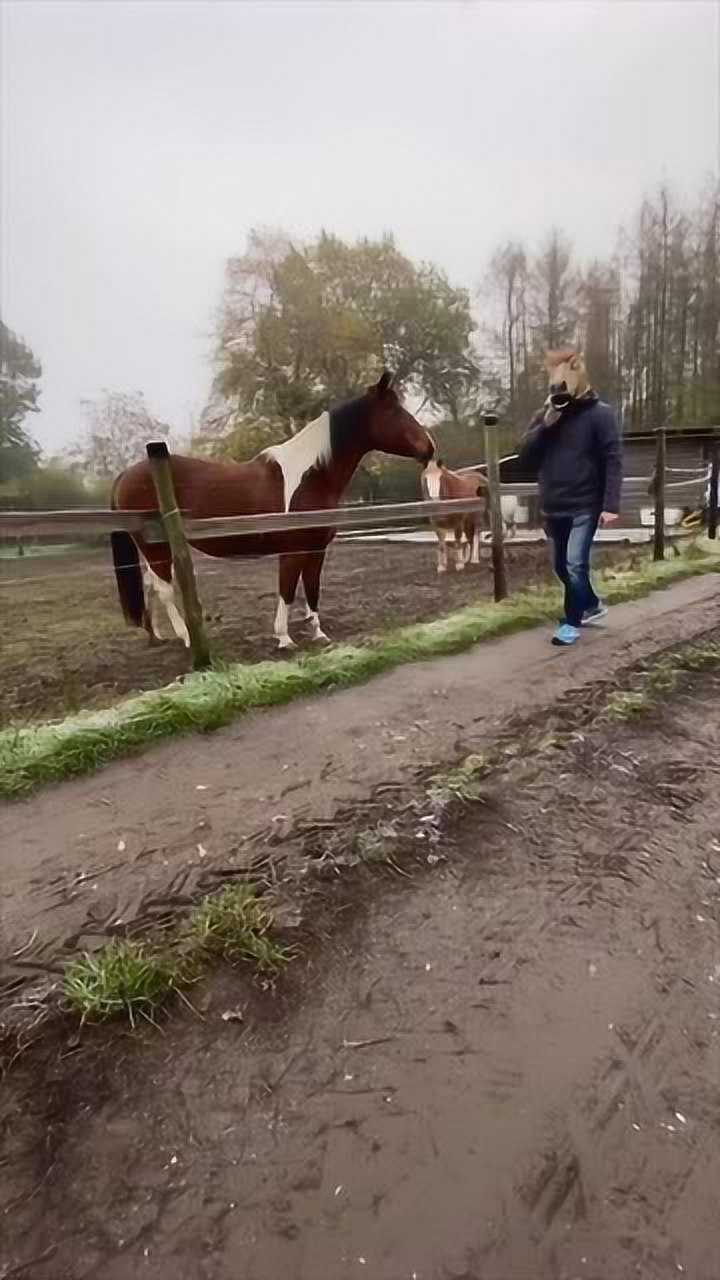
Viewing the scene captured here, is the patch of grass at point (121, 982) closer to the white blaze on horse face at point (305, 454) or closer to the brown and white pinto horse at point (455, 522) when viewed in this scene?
the white blaze on horse face at point (305, 454)

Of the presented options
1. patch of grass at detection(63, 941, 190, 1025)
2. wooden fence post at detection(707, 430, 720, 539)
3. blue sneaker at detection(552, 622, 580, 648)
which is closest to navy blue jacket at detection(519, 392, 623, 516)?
blue sneaker at detection(552, 622, 580, 648)

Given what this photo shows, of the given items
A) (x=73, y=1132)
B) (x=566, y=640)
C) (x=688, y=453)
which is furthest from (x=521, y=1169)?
(x=688, y=453)

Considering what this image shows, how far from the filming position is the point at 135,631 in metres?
5.32

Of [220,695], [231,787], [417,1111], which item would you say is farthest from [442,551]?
[417,1111]

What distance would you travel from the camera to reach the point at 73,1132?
120 centimetres

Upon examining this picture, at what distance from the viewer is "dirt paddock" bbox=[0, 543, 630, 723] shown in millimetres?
3926

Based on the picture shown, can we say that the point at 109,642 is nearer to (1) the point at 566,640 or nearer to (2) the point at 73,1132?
(1) the point at 566,640

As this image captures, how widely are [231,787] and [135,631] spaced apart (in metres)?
3.16

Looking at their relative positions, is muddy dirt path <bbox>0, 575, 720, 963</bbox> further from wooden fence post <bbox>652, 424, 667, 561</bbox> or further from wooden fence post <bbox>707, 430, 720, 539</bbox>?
wooden fence post <bbox>707, 430, 720, 539</bbox>

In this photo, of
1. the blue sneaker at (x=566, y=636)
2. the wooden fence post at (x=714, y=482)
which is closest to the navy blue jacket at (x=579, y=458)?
the blue sneaker at (x=566, y=636)

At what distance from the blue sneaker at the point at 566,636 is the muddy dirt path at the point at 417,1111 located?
2.65m

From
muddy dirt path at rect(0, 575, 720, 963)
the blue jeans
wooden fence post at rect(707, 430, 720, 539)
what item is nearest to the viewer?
muddy dirt path at rect(0, 575, 720, 963)

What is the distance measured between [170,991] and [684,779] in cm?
202

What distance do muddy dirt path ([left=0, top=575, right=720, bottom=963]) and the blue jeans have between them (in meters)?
0.53
